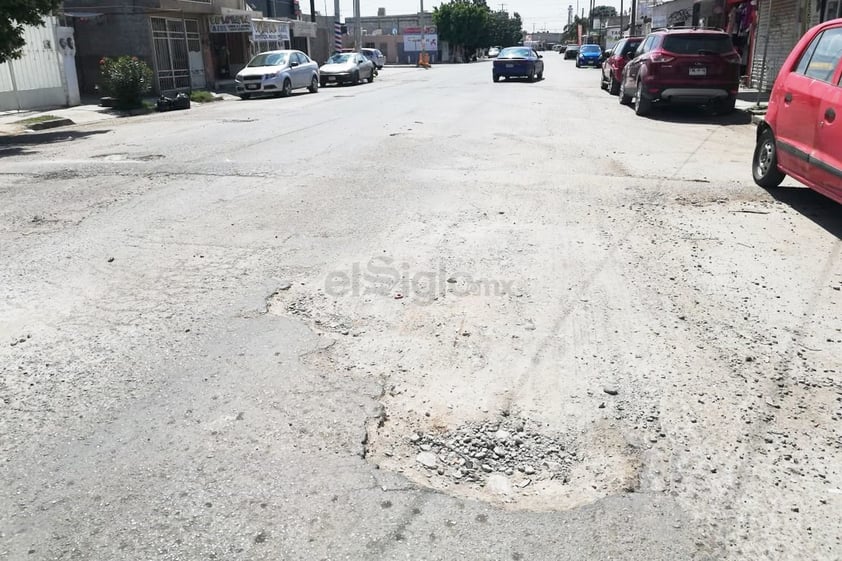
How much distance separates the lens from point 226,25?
32.2 m

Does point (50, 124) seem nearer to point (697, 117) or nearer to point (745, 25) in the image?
point (697, 117)

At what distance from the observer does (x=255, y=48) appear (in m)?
37.6

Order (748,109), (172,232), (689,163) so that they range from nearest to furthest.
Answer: (172,232), (689,163), (748,109)

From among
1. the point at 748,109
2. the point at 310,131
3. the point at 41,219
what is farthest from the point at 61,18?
the point at 748,109

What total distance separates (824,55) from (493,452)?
21.6 ft

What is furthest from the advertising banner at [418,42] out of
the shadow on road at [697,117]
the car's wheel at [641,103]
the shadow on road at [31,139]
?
the shadow on road at [31,139]

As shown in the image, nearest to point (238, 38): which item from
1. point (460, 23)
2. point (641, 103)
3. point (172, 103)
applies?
point (172, 103)

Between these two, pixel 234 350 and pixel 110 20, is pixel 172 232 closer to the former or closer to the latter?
pixel 234 350

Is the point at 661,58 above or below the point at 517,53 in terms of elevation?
below

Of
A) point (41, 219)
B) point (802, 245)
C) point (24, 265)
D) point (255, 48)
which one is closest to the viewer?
point (24, 265)

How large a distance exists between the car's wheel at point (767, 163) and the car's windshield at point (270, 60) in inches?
847

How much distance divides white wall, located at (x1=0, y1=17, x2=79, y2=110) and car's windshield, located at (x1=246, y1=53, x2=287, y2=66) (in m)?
6.90

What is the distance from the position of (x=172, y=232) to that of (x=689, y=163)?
287 inches

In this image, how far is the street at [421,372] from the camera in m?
2.87
